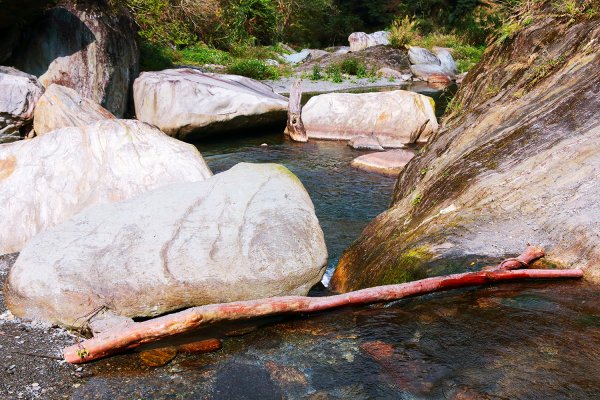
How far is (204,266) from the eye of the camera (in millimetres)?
4832

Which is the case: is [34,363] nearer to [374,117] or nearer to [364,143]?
[364,143]

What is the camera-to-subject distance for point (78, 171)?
22.6 ft

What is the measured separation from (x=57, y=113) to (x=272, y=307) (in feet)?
23.4

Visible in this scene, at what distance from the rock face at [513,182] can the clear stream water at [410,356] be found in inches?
17.2

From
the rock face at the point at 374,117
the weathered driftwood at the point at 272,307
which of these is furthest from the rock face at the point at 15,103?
the weathered driftwood at the point at 272,307

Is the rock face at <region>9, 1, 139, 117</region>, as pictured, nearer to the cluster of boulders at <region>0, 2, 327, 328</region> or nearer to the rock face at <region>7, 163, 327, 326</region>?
the cluster of boulders at <region>0, 2, 327, 328</region>

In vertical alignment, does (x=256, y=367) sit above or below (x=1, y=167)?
above

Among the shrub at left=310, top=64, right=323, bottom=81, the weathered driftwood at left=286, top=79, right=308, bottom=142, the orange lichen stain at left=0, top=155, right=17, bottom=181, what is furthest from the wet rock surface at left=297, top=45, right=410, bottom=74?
the orange lichen stain at left=0, top=155, right=17, bottom=181

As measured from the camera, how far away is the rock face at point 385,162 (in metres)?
10.7

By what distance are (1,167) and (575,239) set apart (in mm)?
6018

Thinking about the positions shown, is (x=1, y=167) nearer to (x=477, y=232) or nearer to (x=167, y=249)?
(x=167, y=249)

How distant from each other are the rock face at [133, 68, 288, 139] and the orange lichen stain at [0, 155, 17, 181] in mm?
6083

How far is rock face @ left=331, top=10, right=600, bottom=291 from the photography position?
451cm

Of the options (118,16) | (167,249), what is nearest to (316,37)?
(118,16)
